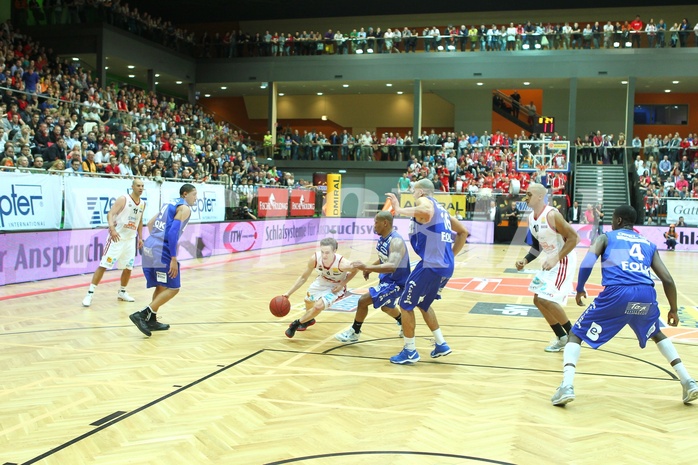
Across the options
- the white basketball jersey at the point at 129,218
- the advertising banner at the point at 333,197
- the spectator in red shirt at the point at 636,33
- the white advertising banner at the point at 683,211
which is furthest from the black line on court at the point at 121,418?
the spectator in red shirt at the point at 636,33

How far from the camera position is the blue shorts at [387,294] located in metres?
8.04

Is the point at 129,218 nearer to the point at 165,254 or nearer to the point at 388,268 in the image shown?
the point at 165,254

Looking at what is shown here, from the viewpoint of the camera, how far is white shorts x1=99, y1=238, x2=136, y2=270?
11469 mm

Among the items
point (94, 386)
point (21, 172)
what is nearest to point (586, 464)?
point (94, 386)

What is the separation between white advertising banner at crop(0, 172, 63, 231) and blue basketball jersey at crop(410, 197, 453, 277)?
369 inches

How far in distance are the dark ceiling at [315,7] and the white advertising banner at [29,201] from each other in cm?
2721

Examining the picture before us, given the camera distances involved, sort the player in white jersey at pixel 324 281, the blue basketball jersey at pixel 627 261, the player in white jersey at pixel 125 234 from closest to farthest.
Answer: the blue basketball jersey at pixel 627 261 < the player in white jersey at pixel 324 281 < the player in white jersey at pixel 125 234

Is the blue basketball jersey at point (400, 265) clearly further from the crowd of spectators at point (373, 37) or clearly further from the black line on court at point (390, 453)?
the crowd of spectators at point (373, 37)

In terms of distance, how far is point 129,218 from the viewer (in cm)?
1153

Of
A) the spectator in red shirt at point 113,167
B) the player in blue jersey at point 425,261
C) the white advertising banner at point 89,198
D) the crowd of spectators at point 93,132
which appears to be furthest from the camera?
the spectator in red shirt at point 113,167

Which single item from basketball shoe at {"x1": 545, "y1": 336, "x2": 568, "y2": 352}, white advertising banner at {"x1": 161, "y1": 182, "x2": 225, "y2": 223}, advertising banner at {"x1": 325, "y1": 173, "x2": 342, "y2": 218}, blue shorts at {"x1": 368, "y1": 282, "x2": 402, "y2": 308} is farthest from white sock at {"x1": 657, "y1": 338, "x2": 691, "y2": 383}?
advertising banner at {"x1": 325, "y1": 173, "x2": 342, "y2": 218}

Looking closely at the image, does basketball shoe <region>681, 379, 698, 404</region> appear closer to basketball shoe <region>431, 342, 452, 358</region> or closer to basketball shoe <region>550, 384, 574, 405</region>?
basketball shoe <region>550, 384, 574, 405</region>

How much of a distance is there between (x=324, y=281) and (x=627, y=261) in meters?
4.08

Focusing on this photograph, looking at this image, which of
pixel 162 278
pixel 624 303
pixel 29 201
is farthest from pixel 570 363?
pixel 29 201
